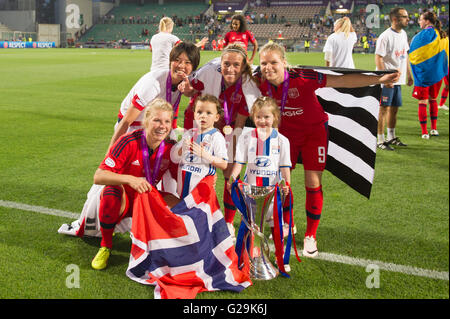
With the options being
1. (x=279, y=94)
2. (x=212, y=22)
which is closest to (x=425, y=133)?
(x=279, y=94)

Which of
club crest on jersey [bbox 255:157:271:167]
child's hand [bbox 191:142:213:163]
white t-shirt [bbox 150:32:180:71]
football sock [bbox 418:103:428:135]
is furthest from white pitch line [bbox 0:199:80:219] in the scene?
football sock [bbox 418:103:428:135]

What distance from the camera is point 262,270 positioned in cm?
281

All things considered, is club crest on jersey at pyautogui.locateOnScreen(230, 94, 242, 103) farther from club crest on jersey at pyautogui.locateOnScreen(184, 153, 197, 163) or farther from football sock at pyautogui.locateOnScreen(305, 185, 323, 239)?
football sock at pyautogui.locateOnScreen(305, 185, 323, 239)

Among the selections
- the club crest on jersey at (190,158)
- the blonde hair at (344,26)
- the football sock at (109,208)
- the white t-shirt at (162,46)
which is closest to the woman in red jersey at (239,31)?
the white t-shirt at (162,46)

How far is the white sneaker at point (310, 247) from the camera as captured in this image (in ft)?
10.2

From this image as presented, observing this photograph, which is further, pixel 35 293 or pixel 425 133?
pixel 425 133

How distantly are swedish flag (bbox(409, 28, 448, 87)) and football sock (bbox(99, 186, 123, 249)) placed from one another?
18.5 ft

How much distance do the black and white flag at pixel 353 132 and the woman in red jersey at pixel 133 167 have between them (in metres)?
1.54

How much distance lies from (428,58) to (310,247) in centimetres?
498

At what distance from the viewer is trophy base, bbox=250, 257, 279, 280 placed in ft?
9.13

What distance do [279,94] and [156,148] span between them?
94 cm
